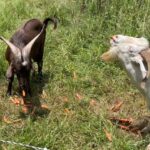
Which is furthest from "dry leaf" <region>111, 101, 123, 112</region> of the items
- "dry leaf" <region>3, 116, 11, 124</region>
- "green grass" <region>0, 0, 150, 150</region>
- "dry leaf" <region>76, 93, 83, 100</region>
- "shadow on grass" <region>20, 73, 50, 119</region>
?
"dry leaf" <region>3, 116, 11, 124</region>

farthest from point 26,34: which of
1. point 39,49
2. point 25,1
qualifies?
point 25,1

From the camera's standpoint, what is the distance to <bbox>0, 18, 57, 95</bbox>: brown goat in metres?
5.65

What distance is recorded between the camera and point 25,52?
225 inches

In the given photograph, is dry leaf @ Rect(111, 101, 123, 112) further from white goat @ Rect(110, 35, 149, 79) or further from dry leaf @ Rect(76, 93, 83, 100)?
white goat @ Rect(110, 35, 149, 79)

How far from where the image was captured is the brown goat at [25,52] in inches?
222

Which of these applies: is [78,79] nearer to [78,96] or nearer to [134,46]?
[78,96]

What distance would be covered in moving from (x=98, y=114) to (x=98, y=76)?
38.1 inches

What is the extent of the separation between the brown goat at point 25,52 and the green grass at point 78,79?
35 cm

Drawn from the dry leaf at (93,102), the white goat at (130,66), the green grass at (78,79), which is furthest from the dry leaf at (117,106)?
the white goat at (130,66)

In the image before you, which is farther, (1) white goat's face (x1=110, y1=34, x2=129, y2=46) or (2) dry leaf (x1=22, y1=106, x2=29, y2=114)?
(2) dry leaf (x1=22, y1=106, x2=29, y2=114)

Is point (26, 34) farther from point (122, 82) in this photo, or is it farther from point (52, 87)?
point (122, 82)

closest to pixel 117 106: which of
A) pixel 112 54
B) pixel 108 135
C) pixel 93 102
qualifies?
pixel 93 102

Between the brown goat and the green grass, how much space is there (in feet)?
1.14

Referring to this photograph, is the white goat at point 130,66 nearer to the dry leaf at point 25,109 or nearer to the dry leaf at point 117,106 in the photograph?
→ the dry leaf at point 117,106
